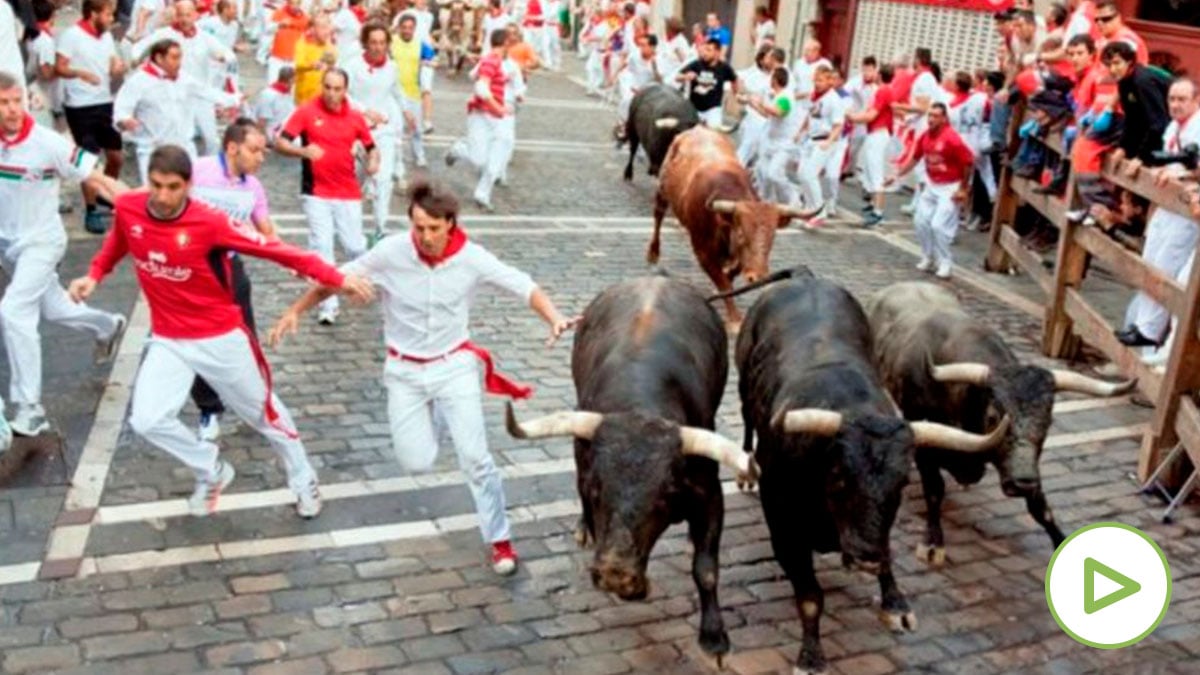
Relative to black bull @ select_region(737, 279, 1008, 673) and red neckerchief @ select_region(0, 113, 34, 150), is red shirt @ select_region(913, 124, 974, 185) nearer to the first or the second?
black bull @ select_region(737, 279, 1008, 673)

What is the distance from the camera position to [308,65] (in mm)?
14445

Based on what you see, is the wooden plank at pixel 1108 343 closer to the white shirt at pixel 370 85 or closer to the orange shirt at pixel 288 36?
the white shirt at pixel 370 85

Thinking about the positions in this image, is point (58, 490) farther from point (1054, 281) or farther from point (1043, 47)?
point (1043, 47)

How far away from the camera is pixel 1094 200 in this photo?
10.7 m

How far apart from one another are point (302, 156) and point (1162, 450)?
6875 mm

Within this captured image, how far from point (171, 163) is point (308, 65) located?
873cm

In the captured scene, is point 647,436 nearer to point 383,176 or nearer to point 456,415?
point 456,415

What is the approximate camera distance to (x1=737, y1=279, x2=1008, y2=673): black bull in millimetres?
5410

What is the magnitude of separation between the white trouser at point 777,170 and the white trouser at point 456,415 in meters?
9.94

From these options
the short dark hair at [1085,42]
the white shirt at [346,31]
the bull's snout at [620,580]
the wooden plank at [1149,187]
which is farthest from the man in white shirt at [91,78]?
the short dark hair at [1085,42]

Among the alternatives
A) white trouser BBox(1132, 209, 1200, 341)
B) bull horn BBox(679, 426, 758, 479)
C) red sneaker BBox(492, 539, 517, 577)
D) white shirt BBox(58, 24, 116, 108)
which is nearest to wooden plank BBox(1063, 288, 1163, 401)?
white trouser BBox(1132, 209, 1200, 341)

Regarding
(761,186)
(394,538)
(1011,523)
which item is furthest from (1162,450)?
(761,186)

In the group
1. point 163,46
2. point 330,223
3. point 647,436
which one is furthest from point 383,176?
point 647,436

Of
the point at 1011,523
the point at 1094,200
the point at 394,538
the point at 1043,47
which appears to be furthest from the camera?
the point at 1043,47
